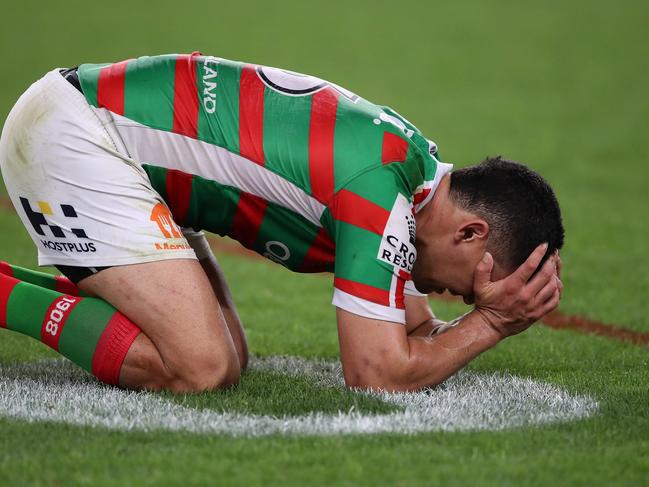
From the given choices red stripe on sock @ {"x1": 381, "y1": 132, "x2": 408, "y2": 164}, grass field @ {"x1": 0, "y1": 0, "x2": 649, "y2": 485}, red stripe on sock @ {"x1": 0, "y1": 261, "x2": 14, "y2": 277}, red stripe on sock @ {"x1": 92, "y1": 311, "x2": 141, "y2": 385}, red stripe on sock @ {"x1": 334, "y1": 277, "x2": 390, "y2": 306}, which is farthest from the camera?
red stripe on sock @ {"x1": 0, "y1": 261, "x2": 14, "y2": 277}

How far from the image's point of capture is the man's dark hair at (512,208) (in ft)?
15.7

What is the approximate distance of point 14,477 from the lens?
3.60 meters

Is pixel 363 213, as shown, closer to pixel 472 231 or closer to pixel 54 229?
pixel 472 231

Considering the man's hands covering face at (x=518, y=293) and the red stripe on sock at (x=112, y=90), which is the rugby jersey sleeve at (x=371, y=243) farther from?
the red stripe on sock at (x=112, y=90)

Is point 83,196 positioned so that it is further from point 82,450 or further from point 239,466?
point 239,466

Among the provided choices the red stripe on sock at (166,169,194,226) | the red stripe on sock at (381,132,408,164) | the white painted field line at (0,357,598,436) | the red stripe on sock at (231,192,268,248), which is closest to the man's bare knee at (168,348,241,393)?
the white painted field line at (0,357,598,436)

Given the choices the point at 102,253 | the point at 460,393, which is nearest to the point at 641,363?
the point at 460,393

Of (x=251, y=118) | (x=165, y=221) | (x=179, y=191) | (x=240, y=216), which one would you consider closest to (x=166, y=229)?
(x=165, y=221)

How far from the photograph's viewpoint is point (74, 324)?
4.86 m

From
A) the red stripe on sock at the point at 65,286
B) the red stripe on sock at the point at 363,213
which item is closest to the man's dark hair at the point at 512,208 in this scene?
the red stripe on sock at the point at 363,213

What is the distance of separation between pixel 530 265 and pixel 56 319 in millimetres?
2145

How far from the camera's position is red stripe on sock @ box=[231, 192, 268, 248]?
16.0ft

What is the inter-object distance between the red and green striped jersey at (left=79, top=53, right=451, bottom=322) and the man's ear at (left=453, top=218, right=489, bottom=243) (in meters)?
0.22

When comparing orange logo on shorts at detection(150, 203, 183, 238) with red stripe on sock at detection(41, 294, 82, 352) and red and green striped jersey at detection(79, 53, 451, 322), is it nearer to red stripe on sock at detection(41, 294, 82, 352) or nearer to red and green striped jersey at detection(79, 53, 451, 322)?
red and green striped jersey at detection(79, 53, 451, 322)
